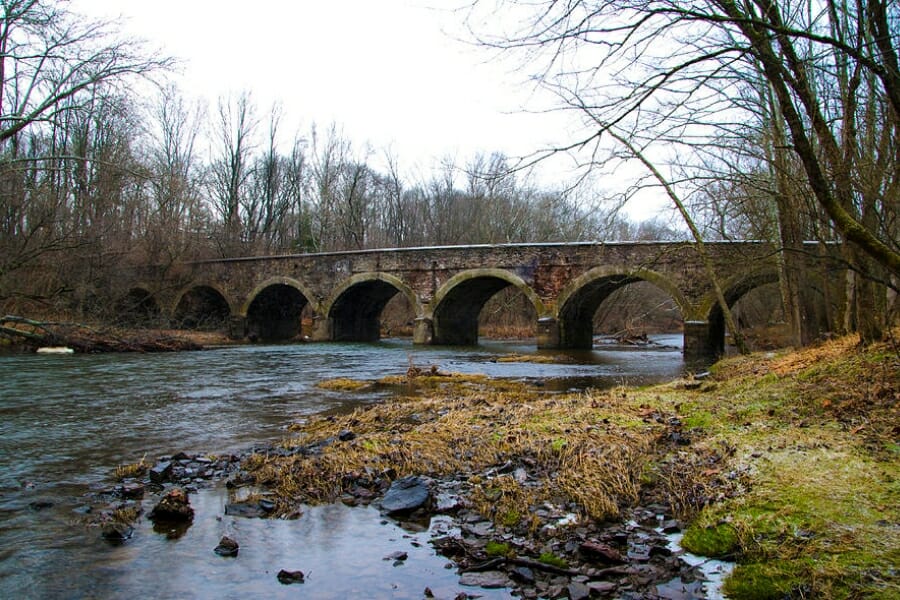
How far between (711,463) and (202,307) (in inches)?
1263

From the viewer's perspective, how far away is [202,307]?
110 ft

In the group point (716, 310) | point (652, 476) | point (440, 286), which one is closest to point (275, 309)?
point (440, 286)

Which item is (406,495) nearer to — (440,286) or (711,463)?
(711,463)

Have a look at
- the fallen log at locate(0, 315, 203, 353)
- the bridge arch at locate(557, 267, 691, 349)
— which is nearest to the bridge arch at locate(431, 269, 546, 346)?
the bridge arch at locate(557, 267, 691, 349)

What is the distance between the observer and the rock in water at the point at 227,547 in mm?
3552

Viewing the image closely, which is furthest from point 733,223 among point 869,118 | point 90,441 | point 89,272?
point 89,272

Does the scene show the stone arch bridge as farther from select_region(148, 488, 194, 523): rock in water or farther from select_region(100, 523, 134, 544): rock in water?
select_region(100, 523, 134, 544): rock in water

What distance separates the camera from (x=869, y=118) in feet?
21.9

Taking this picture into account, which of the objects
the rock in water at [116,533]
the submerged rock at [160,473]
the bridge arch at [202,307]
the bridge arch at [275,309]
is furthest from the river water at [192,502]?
the bridge arch at [202,307]

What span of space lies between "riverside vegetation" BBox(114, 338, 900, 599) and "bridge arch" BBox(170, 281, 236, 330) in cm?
2517

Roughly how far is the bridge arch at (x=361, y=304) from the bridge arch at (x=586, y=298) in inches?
216

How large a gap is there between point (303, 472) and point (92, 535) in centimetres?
142

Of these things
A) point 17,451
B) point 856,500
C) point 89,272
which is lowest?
point 17,451

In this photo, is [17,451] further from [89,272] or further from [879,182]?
[89,272]
